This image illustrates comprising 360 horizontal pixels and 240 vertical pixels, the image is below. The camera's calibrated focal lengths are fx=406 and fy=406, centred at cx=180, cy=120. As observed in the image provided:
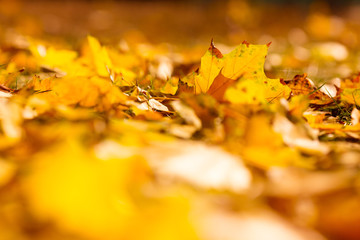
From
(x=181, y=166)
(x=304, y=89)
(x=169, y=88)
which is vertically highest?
(x=304, y=89)

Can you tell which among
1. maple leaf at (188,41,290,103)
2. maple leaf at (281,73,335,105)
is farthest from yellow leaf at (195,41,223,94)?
maple leaf at (281,73,335,105)

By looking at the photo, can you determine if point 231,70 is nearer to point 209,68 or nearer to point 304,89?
point 209,68

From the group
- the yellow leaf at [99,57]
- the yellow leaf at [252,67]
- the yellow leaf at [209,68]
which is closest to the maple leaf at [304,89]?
the yellow leaf at [252,67]

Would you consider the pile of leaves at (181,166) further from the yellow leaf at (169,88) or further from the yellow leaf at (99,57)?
the yellow leaf at (99,57)

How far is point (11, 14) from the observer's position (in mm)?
5902

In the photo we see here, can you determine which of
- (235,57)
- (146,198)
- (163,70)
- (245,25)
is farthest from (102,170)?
(245,25)

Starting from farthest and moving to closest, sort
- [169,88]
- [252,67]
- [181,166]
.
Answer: [169,88], [252,67], [181,166]

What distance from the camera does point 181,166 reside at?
0.62 m

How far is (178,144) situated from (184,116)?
0.14 metres

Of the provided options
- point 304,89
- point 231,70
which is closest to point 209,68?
point 231,70

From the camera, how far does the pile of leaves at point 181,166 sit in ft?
1.72

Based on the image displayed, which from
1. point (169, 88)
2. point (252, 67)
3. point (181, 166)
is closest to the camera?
point (181, 166)

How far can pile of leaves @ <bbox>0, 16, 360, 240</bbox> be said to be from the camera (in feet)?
1.72

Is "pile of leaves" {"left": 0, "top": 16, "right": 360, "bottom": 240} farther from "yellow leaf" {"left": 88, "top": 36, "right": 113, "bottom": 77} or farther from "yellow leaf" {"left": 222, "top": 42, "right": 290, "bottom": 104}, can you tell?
"yellow leaf" {"left": 88, "top": 36, "right": 113, "bottom": 77}
